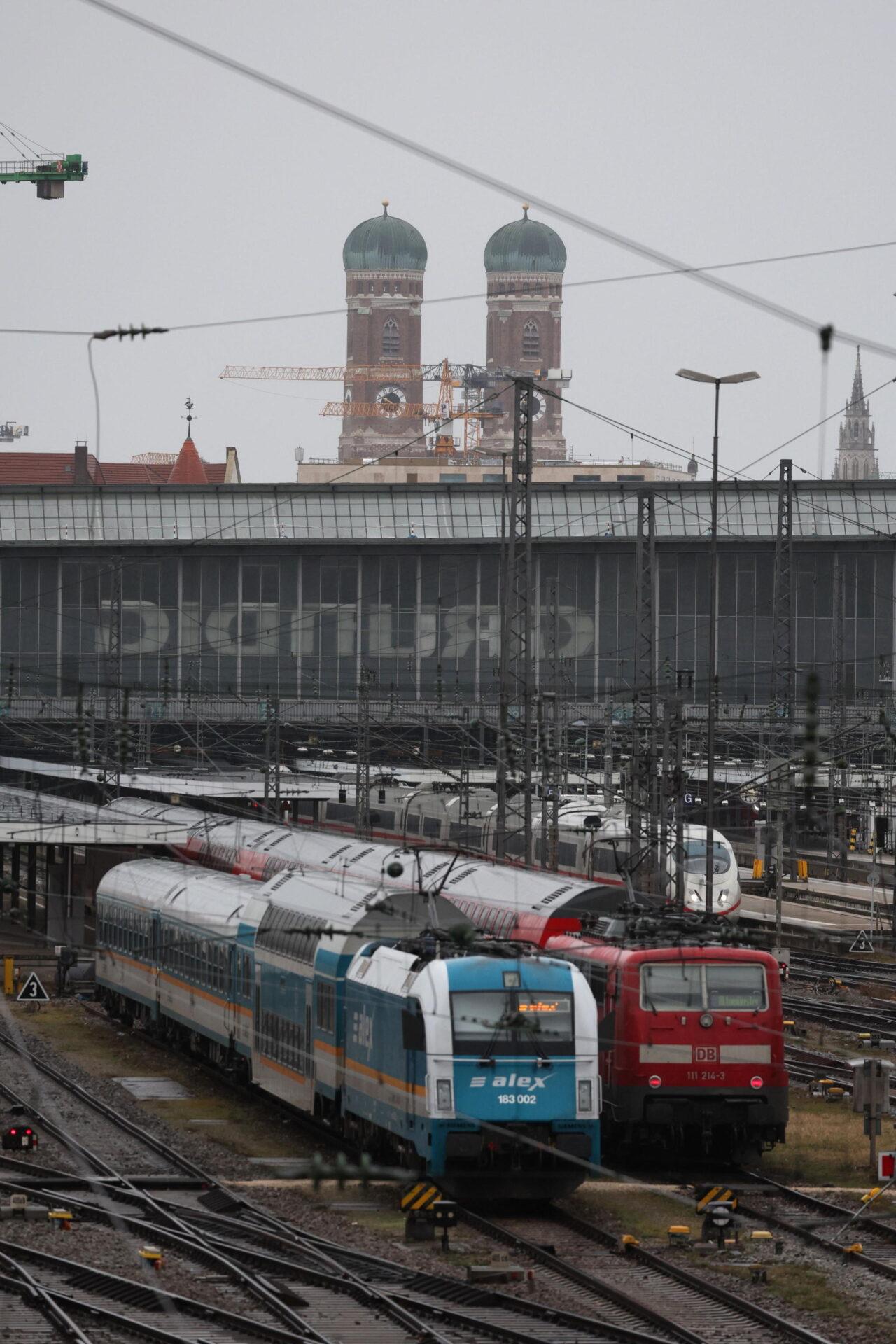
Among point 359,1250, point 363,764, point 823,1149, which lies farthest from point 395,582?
point 359,1250

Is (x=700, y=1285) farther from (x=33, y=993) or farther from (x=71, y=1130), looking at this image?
(x=33, y=993)

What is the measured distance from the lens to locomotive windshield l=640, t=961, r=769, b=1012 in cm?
2606

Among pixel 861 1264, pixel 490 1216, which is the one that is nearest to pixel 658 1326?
pixel 861 1264

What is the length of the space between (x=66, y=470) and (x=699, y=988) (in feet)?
452

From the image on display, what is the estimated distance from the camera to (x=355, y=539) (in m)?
97.4

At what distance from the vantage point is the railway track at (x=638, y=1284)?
19062 millimetres

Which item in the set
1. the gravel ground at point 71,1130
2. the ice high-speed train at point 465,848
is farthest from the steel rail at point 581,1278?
the ice high-speed train at point 465,848

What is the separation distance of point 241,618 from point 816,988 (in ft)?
166

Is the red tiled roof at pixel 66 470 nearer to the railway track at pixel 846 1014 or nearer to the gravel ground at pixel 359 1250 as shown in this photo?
the railway track at pixel 846 1014

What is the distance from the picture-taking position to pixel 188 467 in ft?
568

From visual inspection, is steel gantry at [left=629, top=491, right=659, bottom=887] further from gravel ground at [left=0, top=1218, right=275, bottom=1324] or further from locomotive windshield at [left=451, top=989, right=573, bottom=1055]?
gravel ground at [left=0, top=1218, right=275, bottom=1324]

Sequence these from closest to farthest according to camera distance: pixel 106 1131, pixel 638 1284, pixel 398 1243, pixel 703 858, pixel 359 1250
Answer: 1. pixel 638 1284
2. pixel 359 1250
3. pixel 398 1243
4. pixel 106 1131
5. pixel 703 858

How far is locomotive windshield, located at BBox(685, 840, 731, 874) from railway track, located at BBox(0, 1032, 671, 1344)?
2633 cm

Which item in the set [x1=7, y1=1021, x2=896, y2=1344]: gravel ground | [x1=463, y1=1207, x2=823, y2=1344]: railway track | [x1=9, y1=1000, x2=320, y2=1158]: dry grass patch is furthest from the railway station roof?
[x1=463, y1=1207, x2=823, y2=1344]: railway track
